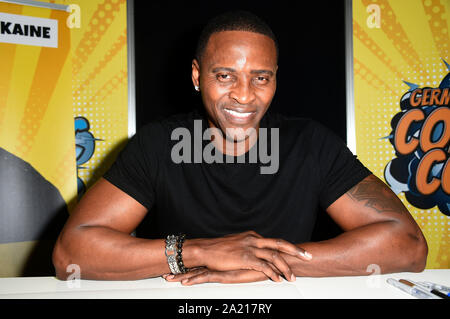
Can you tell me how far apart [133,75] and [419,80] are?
206 centimetres

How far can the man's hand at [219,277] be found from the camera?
937 mm

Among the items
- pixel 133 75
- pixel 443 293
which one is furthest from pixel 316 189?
pixel 133 75

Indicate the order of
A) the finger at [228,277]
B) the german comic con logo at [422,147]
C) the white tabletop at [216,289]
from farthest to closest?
the german comic con logo at [422,147]
the finger at [228,277]
the white tabletop at [216,289]

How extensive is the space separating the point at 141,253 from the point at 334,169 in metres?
0.79

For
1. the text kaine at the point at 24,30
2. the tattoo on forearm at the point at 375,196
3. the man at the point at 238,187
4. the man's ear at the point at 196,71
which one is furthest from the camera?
the text kaine at the point at 24,30

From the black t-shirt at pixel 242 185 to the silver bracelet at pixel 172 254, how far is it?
291 mm

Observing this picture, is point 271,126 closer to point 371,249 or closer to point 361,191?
point 361,191

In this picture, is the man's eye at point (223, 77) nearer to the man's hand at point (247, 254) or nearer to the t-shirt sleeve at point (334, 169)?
the t-shirt sleeve at point (334, 169)

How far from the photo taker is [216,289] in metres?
0.88

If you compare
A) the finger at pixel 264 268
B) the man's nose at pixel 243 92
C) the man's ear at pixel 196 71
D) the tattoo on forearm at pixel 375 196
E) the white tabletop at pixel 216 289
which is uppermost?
the man's ear at pixel 196 71

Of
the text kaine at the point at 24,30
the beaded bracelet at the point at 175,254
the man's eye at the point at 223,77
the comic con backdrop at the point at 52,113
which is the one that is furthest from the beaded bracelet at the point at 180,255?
the text kaine at the point at 24,30

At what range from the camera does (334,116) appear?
2.52 m

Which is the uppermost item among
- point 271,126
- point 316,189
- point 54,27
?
point 54,27

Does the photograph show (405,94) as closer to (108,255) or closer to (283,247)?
(283,247)
